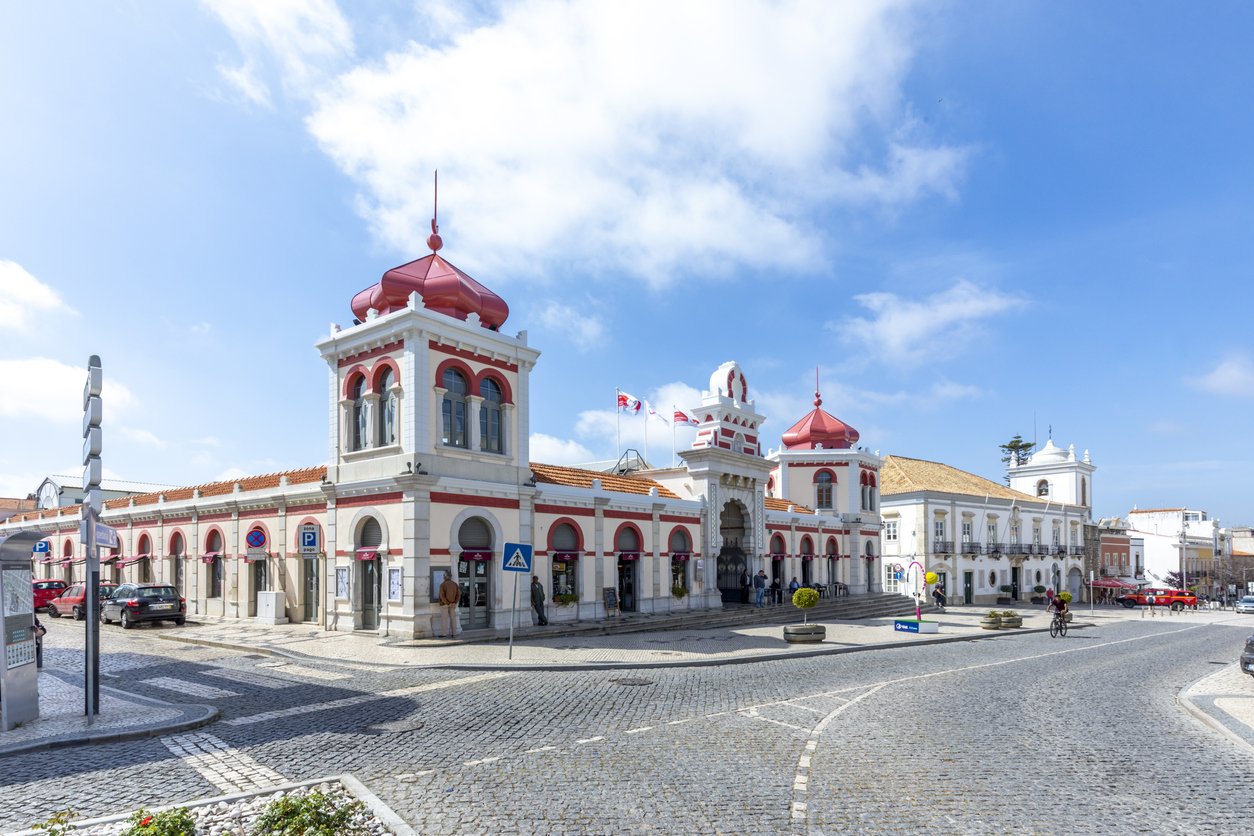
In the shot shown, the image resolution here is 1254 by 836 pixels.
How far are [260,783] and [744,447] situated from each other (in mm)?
27820

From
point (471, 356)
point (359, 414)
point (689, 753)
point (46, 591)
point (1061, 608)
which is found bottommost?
point (1061, 608)

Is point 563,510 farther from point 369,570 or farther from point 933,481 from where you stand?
point 933,481

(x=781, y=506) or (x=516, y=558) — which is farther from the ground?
(x=781, y=506)

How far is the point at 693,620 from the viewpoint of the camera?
92.3ft

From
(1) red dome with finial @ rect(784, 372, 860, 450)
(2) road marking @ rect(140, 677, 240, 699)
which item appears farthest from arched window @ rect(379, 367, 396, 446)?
(1) red dome with finial @ rect(784, 372, 860, 450)

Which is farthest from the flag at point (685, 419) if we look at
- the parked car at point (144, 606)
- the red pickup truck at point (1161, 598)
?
the red pickup truck at point (1161, 598)

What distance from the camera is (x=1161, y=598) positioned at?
5422 cm

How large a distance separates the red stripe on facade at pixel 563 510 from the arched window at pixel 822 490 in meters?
21.2

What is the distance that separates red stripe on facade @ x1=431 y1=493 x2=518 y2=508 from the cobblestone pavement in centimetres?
644

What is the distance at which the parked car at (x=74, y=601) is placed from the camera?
96.1ft

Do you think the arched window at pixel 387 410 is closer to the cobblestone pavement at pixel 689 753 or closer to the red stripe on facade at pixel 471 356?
the red stripe on facade at pixel 471 356

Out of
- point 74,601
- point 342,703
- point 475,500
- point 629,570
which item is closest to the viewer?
point 342,703

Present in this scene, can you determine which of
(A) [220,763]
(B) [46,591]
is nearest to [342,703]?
(A) [220,763]

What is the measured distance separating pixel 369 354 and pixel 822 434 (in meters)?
28.3
